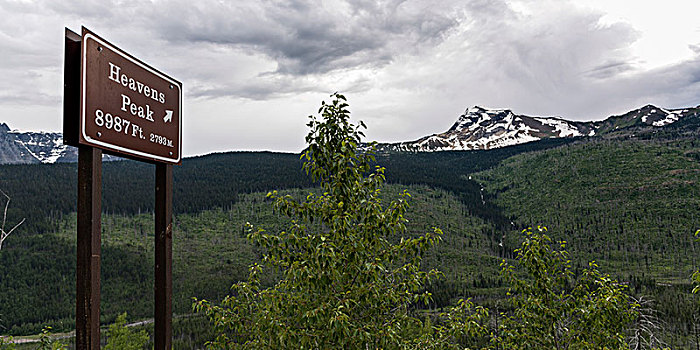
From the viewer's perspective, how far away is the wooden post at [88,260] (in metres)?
3.40

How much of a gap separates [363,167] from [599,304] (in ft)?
18.2

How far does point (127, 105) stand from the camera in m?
3.90

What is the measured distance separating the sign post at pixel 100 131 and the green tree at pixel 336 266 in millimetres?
2495

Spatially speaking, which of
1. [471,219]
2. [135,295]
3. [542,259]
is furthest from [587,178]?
[542,259]

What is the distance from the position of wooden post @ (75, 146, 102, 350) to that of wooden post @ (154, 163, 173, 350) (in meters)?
0.91

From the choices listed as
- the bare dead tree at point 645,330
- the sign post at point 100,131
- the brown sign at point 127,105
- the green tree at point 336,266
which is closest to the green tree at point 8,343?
the green tree at point 336,266

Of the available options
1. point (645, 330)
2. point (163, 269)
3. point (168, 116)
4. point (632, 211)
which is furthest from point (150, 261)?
point (168, 116)

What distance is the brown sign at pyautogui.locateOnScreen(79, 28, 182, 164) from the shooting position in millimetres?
3461

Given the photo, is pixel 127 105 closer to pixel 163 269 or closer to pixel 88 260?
pixel 88 260

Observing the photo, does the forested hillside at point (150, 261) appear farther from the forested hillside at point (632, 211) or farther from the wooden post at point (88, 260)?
the wooden post at point (88, 260)

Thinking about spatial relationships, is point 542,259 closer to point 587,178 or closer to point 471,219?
point 471,219

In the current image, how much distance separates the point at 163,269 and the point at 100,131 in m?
1.44

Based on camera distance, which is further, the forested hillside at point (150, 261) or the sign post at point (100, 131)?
the forested hillside at point (150, 261)

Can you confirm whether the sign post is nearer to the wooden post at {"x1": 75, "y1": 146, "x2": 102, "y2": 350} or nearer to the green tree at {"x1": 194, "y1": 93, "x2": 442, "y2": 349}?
the wooden post at {"x1": 75, "y1": 146, "x2": 102, "y2": 350}
